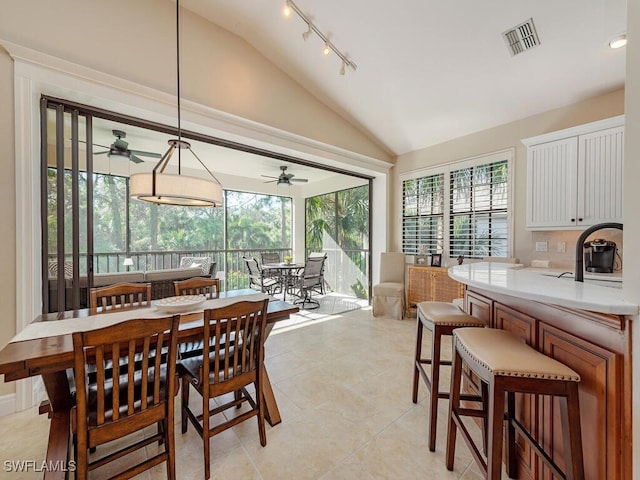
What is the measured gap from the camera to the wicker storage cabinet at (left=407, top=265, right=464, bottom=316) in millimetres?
3893

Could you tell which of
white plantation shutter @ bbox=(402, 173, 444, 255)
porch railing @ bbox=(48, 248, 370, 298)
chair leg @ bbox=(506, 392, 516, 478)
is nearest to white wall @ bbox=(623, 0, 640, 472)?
chair leg @ bbox=(506, 392, 516, 478)

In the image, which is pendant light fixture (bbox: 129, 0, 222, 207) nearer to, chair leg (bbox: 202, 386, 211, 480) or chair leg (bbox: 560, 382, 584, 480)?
chair leg (bbox: 202, 386, 211, 480)

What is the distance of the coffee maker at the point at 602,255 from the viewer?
8.32 ft

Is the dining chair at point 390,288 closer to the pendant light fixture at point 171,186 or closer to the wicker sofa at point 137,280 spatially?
the wicker sofa at point 137,280

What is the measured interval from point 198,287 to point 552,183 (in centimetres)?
399

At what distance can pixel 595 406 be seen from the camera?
42.4 inches

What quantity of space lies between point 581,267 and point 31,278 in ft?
12.9

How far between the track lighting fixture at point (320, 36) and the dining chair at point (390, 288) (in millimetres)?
3015

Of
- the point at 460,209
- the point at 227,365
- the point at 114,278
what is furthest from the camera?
the point at 460,209

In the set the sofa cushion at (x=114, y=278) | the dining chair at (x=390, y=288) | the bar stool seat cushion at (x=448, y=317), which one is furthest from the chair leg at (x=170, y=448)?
the dining chair at (x=390, y=288)

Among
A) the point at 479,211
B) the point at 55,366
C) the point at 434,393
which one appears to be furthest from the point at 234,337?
the point at 479,211

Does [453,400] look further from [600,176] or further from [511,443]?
[600,176]

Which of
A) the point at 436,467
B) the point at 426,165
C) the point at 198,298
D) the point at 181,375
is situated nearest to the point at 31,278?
the point at 198,298

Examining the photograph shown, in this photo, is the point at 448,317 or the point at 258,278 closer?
the point at 448,317
